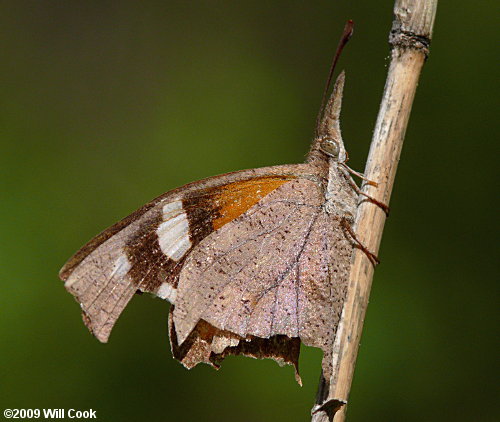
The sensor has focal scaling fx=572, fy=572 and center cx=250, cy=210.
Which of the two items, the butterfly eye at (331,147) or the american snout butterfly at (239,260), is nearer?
the american snout butterfly at (239,260)

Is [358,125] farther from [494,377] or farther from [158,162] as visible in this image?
[494,377]

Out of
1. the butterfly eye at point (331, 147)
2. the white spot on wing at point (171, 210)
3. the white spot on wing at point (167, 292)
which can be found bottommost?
the white spot on wing at point (167, 292)

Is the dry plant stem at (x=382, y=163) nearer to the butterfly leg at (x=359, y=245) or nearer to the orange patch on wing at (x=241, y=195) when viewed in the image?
the butterfly leg at (x=359, y=245)

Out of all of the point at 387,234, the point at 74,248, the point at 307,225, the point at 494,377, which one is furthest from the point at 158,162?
the point at 494,377

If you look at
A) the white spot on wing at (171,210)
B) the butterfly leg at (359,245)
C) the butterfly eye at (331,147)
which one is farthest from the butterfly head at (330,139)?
the white spot on wing at (171,210)

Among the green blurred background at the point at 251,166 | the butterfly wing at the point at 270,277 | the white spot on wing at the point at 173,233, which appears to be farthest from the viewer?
the green blurred background at the point at 251,166

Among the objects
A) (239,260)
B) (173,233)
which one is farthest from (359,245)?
(173,233)

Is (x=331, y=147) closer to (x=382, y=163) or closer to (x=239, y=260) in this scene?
(x=382, y=163)

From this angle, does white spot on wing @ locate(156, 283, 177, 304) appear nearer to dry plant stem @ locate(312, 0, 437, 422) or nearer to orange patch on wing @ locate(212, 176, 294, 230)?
orange patch on wing @ locate(212, 176, 294, 230)
